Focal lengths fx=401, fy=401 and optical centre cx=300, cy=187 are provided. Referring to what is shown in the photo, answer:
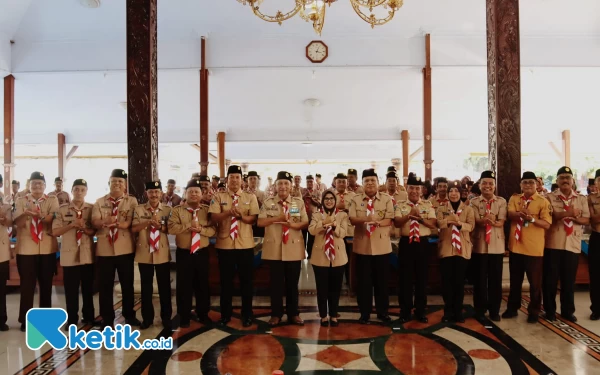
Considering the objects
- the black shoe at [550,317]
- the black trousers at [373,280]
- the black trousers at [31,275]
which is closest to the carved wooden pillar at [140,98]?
the black trousers at [31,275]

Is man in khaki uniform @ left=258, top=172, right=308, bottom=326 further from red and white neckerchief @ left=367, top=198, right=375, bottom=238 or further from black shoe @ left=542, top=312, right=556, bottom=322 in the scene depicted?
black shoe @ left=542, top=312, right=556, bottom=322

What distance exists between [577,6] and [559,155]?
722 cm

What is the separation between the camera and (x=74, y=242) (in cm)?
404

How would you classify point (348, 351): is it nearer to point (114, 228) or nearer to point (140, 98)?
point (114, 228)

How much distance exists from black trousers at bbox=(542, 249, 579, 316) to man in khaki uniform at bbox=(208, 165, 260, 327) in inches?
123

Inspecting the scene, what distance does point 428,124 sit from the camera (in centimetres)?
909

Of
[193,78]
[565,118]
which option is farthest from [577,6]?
[193,78]

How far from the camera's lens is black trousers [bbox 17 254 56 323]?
13.6 feet

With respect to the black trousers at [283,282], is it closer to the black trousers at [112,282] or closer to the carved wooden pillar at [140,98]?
the black trousers at [112,282]

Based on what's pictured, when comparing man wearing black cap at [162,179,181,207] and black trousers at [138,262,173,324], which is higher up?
man wearing black cap at [162,179,181,207]

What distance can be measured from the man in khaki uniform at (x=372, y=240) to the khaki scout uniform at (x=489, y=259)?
977mm

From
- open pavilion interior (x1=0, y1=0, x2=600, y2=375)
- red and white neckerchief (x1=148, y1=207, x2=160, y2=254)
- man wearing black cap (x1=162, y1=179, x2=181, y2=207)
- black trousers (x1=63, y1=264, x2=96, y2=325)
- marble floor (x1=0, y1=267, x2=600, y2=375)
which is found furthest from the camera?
man wearing black cap (x1=162, y1=179, x2=181, y2=207)

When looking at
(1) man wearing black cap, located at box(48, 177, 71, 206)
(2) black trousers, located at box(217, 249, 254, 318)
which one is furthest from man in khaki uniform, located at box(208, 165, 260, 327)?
(1) man wearing black cap, located at box(48, 177, 71, 206)

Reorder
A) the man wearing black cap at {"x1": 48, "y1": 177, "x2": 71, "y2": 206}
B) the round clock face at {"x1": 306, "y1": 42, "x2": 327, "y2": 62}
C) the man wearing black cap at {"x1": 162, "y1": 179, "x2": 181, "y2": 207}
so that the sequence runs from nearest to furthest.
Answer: the man wearing black cap at {"x1": 48, "y1": 177, "x2": 71, "y2": 206} → the man wearing black cap at {"x1": 162, "y1": 179, "x2": 181, "y2": 207} → the round clock face at {"x1": 306, "y1": 42, "x2": 327, "y2": 62}
